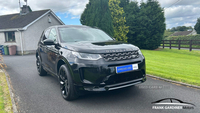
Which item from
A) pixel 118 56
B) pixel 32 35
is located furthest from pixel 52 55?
pixel 32 35

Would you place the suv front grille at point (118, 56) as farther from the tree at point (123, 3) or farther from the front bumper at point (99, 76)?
the tree at point (123, 3)

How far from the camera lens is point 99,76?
3.11m

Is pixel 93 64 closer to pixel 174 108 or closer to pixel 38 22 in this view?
pixel 174 108

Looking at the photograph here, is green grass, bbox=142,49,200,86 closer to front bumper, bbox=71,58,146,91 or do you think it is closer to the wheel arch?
front bumper, bbox=71,58,146,91

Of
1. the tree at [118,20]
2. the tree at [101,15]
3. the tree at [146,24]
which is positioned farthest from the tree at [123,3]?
the tree at [101,15]

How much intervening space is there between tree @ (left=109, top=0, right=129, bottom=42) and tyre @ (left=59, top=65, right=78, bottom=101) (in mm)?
20366

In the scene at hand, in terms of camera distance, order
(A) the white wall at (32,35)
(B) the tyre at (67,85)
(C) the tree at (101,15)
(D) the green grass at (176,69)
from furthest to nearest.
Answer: (A) the white wall at (32,35), (C) the tree at (101,15), (D) the green grass at (176,69), (B) the tyre at (67,85)

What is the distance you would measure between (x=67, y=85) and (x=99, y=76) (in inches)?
37.6

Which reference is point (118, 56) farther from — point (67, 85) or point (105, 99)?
point (67, 85)

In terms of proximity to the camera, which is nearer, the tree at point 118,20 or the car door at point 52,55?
the car door at point 52,55

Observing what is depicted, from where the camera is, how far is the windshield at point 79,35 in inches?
169

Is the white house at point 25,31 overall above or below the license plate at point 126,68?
above

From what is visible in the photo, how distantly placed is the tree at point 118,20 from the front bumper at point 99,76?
20.7 meters

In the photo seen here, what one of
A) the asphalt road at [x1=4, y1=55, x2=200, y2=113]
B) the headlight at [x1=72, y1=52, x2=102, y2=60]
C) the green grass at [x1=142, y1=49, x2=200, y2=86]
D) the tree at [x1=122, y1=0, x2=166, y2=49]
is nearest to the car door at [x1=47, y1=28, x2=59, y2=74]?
the asphalt road at [x1=4, y1=55, x2=200, y2=113]
